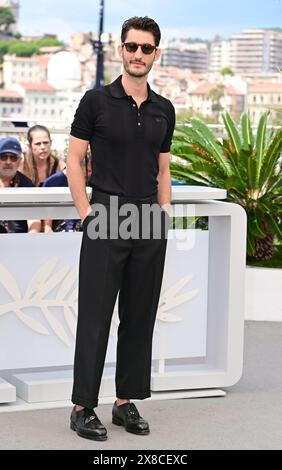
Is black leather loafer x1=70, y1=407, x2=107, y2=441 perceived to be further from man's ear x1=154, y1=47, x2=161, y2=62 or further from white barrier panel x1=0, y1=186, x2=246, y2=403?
man's ear x1=154, y1=47, x2=161, y2=62

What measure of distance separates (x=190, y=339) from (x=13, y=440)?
154 cm

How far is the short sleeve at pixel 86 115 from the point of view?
5.39 m

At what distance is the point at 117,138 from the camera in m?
5.38

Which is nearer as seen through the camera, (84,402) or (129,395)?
(84,402)

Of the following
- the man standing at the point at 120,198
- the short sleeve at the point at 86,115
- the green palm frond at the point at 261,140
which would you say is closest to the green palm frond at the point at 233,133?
the green palm frond at the point at 261,140

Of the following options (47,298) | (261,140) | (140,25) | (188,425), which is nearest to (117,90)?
(140,25)

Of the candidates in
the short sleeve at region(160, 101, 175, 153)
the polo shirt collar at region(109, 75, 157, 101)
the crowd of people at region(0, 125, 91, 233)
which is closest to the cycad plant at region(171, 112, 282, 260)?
the crowd of people at region(0, 125, 91, 233)

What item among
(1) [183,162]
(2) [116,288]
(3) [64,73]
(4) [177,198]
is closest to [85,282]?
(2) [116,288]

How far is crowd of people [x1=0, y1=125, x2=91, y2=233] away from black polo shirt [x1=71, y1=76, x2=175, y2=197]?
1.56ft

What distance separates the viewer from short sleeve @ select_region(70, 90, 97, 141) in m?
5.39

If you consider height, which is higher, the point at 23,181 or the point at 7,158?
the point at 7,158

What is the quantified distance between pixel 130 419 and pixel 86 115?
5.00 ft

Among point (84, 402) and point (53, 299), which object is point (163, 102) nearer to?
point (53, 299)

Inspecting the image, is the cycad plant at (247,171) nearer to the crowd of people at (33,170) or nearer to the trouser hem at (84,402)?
the crowd of people at (33,170)
